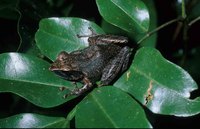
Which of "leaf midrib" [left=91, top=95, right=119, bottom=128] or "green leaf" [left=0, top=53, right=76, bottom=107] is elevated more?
"leaf midrib" [left=91, top=95, right=119, bottom=128]

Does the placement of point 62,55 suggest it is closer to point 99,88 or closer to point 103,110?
point 99,88

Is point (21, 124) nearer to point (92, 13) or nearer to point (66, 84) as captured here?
point (66, 84)

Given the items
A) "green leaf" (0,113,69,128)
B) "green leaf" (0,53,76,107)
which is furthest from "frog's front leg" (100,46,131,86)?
"green leaf" (0,113,69,128)

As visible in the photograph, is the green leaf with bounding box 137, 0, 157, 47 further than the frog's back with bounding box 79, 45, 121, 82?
Yes

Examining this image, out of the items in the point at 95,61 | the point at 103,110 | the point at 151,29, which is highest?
the point at 103,110

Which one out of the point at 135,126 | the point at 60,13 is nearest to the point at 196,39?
the point at 60,13

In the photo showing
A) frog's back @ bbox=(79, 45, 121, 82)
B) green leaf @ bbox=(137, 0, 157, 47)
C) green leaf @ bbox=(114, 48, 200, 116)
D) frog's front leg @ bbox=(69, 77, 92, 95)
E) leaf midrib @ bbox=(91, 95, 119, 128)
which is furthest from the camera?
green leaf @ bbox=(137, 0, 157, 47)

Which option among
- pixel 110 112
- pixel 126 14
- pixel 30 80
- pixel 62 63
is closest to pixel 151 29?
pixel 126 14

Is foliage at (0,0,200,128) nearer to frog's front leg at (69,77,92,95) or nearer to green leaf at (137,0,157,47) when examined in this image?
frog's front leg at (69,77,92,95)
